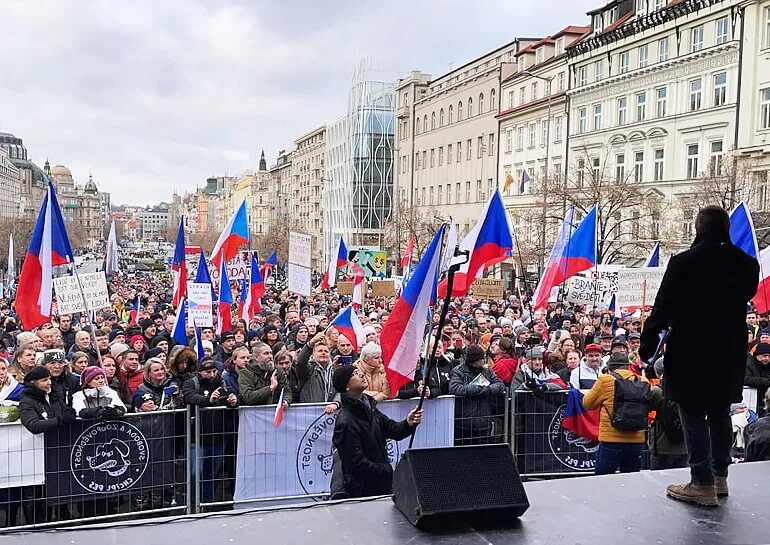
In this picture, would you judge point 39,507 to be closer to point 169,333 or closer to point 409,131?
point 169,333

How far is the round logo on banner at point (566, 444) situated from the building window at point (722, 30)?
32.4 metres

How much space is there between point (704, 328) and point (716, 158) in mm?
33506

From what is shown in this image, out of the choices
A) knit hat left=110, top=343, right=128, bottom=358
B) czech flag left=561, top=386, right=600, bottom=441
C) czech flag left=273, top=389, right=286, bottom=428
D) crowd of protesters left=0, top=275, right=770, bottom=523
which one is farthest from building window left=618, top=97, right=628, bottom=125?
czech flag left=273, top=389, right=286, bottom=428

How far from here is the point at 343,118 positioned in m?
77.9

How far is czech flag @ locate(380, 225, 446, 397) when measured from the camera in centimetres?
696

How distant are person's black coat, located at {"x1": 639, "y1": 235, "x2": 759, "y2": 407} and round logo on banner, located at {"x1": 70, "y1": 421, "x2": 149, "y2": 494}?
15.9 ft

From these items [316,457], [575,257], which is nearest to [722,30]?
[575,257]

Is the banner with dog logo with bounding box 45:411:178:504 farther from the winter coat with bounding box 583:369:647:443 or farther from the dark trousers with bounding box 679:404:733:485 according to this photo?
the dark trousers with bounding box 679:404:733:485

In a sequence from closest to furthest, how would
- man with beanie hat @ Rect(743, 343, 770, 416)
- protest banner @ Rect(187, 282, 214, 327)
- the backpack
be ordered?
the backpack, man with beanie hat @ Rect(743, 343, 770, 416), protest banner @ Rect(187, 282, 214, 327)

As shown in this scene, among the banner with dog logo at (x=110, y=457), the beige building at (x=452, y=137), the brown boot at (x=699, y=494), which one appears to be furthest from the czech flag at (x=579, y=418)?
the beige building at (x=452, y=137)

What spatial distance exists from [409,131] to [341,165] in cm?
995

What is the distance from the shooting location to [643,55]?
1617 inches

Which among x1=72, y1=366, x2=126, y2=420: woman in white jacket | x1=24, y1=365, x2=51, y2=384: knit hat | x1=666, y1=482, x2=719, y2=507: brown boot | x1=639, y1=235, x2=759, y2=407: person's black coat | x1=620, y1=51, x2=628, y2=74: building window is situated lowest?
x1=72, y1=366, x2=126, y2=420: woman in white jacket

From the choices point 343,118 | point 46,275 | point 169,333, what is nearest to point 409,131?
point 343,118
